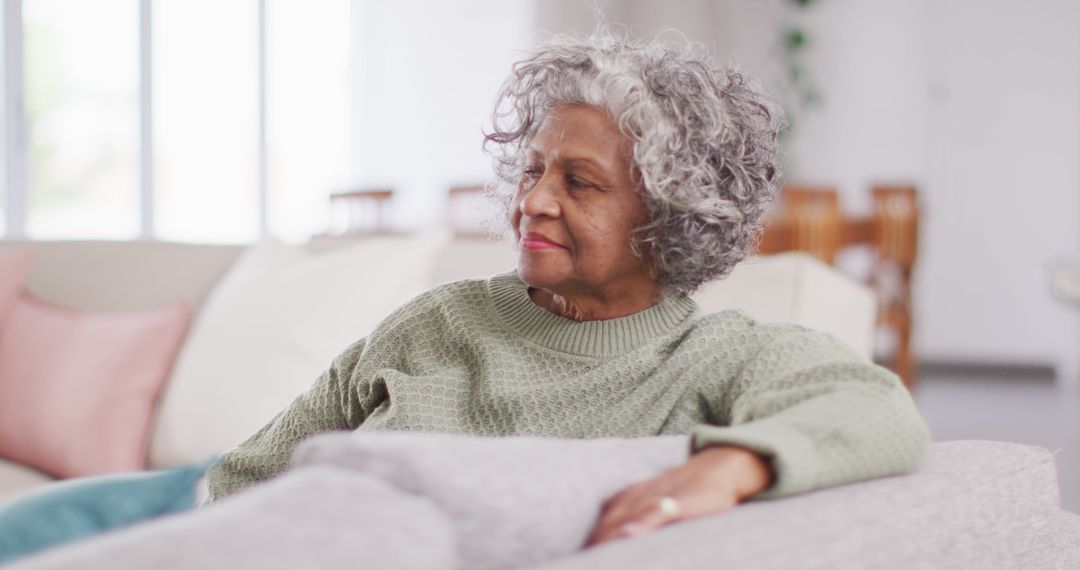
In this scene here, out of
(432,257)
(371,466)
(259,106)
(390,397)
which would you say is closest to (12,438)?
(432,257)

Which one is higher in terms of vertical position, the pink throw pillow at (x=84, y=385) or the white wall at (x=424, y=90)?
the white wall at (x=424, y=90)

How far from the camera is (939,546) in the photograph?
907mm

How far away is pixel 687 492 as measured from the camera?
0.82m

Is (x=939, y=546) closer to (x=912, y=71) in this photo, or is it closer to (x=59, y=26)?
(x=59, y=26)

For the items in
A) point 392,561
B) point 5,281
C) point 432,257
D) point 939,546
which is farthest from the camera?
point 5,281

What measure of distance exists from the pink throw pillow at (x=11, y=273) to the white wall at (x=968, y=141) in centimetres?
422

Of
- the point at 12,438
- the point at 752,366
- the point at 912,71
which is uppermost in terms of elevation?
the point at 912,71

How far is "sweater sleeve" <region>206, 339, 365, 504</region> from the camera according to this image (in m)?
1.31

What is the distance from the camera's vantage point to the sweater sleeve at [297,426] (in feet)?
4.31

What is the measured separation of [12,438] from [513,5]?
457 centimetres

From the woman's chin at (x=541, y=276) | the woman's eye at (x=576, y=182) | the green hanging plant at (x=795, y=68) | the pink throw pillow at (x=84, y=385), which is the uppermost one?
the green hanging plant at (x=795, y=68)

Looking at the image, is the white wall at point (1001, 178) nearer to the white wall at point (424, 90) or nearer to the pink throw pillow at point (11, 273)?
the white wall at point (424, 90)

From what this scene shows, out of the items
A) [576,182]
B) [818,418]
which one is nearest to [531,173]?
[576,182]

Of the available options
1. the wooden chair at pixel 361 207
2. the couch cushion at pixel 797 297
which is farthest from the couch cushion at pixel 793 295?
the wooden chair at pixel 361 207
